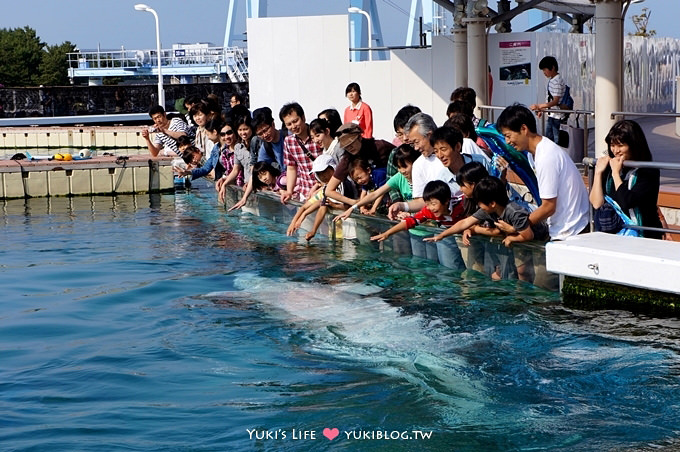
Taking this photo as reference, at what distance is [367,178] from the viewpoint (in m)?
10.4

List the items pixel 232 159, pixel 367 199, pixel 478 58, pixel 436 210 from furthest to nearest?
pixel 478 58 < pixel 232 159 < pixel 367 199 < pixel 436 210

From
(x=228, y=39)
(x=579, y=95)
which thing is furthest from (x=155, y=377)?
(x=228, y=39)

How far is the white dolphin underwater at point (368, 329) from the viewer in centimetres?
648

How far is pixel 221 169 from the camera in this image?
597 inches

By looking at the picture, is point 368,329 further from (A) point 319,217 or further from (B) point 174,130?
(B) point 174,130

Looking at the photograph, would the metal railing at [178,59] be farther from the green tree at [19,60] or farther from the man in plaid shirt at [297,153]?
the man in plaid shirt at [297,153]

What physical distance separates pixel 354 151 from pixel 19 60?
195ft

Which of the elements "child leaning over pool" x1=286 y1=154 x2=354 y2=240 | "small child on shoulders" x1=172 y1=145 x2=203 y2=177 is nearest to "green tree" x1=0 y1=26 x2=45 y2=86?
"small child on shoulders" x1=172 y1=145 x2=203 y2=177

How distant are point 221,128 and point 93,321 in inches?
246

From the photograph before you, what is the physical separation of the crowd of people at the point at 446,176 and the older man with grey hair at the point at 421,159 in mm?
12

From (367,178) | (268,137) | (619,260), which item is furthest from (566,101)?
(619,260)

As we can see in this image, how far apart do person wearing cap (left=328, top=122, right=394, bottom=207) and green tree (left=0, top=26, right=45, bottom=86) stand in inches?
2272

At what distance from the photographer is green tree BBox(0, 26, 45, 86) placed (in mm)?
64688

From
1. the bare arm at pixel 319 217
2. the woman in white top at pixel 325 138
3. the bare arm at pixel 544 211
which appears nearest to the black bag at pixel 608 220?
the bare arm at pixel 544 211
